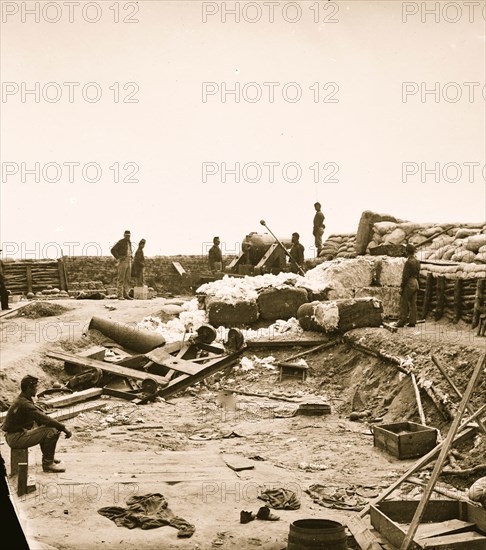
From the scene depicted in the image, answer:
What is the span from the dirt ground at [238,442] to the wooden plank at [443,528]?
1.96 ft

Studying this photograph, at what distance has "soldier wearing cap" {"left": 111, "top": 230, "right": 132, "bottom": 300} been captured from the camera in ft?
61.0

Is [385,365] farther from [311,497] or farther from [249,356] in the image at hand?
[311,497]

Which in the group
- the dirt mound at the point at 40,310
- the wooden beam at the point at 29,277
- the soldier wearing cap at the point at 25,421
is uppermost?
the wooden beam at the point at 29,277

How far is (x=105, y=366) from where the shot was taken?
39.2 ft

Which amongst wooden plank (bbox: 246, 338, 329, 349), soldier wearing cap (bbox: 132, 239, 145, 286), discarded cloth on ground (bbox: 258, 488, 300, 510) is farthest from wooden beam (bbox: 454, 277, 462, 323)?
soldier wearing cap (bbox: 132, 239, 145, 286)

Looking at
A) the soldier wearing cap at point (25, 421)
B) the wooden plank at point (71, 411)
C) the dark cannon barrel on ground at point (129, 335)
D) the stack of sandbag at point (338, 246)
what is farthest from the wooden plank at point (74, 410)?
the stack of sandbag at point (338, 246)

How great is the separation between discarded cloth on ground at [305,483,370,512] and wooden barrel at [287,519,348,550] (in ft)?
4.30

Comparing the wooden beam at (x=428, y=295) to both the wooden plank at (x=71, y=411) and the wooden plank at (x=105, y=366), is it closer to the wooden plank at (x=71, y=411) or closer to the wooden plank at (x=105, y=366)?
the wooden plank at (x=105, y=366)

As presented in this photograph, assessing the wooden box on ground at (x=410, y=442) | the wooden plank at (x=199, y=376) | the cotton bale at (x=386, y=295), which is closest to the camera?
the wooden box on ground at (x=410, y=442)

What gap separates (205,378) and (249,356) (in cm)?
107

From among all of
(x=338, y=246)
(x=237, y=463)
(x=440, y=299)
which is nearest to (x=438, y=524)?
(x=237, y=463)

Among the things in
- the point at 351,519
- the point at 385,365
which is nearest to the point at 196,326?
the point at 385,365

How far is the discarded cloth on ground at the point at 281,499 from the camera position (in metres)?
6.38

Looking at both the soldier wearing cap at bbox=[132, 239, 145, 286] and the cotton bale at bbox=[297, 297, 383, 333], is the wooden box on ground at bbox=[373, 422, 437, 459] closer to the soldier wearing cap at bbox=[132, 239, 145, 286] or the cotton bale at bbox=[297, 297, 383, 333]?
the cotton bale at bbox=[297, 297, 383, 333]
